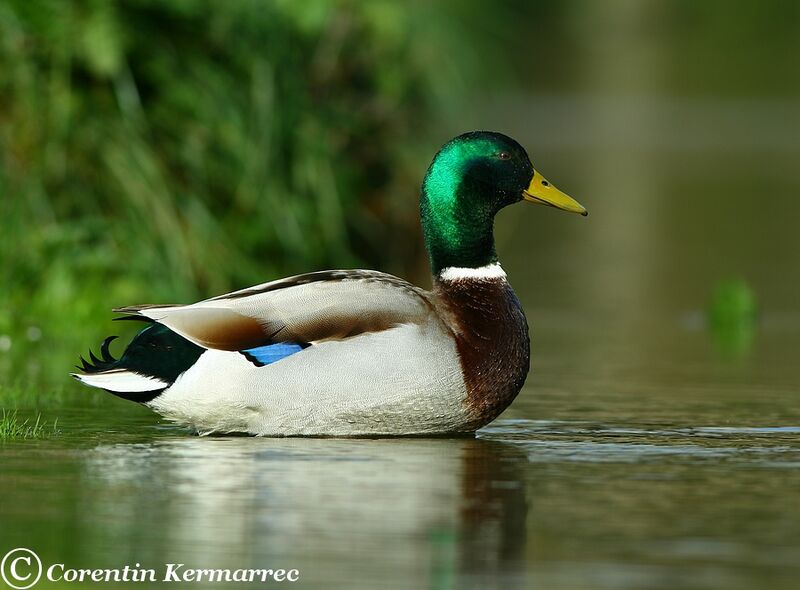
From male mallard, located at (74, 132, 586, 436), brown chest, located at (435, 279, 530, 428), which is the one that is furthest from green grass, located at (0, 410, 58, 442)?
brown chest, located at (435, 279, 530, 428)

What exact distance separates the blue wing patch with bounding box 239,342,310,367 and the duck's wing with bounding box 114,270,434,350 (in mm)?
20

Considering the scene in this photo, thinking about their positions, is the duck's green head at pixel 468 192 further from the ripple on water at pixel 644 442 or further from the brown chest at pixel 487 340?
the ripple on water at pixel 644 442

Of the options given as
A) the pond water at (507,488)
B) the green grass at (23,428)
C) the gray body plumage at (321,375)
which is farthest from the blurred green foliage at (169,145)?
the gray body plumage at (321,375)

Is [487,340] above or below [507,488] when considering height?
above

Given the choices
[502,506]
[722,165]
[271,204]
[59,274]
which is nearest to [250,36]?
[271,204]

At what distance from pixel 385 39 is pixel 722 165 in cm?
1681

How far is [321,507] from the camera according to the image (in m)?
6.18

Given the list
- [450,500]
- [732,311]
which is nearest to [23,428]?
[450,500]

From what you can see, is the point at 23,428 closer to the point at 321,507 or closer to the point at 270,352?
the point at 270,352

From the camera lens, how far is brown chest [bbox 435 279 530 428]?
785cm

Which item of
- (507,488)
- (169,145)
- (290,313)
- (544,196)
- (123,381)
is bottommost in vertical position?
(507,488)

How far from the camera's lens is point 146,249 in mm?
11625

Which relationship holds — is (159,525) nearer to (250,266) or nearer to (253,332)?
(253,332)

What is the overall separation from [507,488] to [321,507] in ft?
2.57
